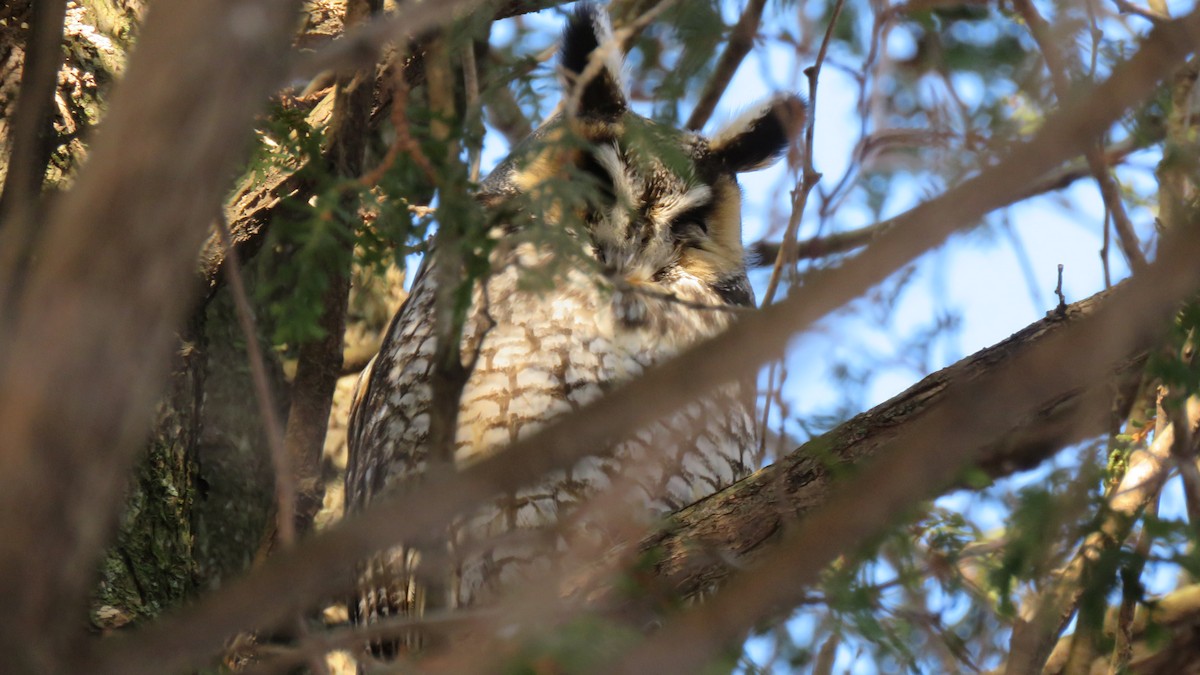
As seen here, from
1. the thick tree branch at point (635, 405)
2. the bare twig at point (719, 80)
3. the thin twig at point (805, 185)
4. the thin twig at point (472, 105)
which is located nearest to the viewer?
the thick tree branch at point (635, 405)

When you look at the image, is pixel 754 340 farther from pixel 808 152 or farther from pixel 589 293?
pixel 589 293

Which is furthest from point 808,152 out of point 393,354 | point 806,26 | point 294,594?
point 294,594

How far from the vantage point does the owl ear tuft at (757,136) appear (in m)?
2.63

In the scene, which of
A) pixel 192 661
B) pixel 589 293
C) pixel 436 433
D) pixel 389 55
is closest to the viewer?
pixel 192 661

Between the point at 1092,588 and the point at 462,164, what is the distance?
0.93 metres

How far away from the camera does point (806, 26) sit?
2.10 meters

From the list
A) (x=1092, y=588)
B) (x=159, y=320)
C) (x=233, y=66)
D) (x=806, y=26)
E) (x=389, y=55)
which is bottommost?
(x=1092, y=588)

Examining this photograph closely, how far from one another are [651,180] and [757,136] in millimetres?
484

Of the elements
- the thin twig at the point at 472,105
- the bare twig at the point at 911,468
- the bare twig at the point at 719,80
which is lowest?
the bare twig at the point at 911,468

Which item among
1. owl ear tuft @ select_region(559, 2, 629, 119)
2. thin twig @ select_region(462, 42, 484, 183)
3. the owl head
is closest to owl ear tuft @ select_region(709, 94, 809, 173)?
the owl head

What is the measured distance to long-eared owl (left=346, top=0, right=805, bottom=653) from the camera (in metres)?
2.16

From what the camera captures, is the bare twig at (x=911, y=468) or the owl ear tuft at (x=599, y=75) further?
the owl ear tuft at (x=599, y=75)

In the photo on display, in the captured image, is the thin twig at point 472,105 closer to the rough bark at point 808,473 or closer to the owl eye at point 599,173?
the rough bark at point 808,473

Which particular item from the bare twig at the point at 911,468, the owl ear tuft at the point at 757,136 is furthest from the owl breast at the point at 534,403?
the bare twig at the point at 911,468
